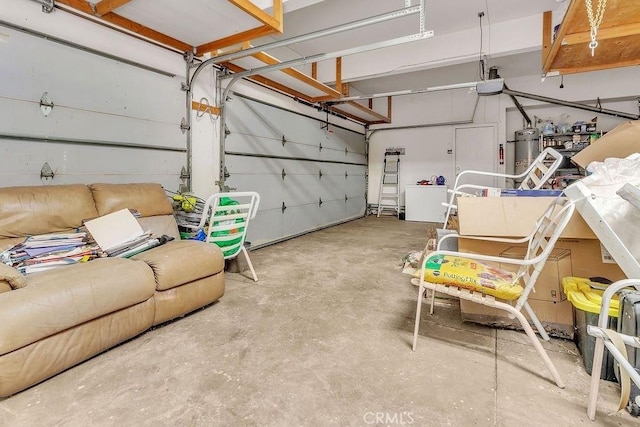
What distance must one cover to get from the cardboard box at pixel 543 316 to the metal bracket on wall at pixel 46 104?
3.26m

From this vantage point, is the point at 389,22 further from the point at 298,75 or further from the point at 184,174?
the point at 184,174

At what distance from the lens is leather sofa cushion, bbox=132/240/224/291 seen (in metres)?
1.90

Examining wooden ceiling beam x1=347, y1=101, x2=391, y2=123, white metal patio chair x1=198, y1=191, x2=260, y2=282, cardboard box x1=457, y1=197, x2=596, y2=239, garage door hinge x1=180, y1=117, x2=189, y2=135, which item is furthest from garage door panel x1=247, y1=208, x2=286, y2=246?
cardboard box x1=457, y1=197, x2=596, y2=239

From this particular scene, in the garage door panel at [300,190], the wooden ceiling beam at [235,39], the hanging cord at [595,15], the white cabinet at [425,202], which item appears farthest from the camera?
the white cabinet at [425,202]

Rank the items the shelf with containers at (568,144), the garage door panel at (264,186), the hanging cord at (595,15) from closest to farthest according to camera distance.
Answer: the hanging cord at (595,15), the garage door panel at (264,186), the shelf with containers at (568,144)

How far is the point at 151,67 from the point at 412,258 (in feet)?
10.3

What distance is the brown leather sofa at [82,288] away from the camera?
134 cm

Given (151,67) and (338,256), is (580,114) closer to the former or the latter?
(338,256)

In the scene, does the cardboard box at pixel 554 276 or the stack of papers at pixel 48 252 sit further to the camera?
the cardboard box at pixel 554 276

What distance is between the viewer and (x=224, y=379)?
1.47 metres

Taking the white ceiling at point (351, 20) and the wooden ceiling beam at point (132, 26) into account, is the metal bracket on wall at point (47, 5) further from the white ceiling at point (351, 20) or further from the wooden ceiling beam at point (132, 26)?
the white ceiling at point (351, 20)

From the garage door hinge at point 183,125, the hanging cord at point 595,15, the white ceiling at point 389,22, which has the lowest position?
the garage door hinge at point 183,125

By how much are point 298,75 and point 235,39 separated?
125 centimetres

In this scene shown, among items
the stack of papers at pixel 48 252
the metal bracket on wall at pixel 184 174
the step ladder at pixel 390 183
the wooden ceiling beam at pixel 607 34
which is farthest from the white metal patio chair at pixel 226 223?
the step ladder at pixel 390 183
